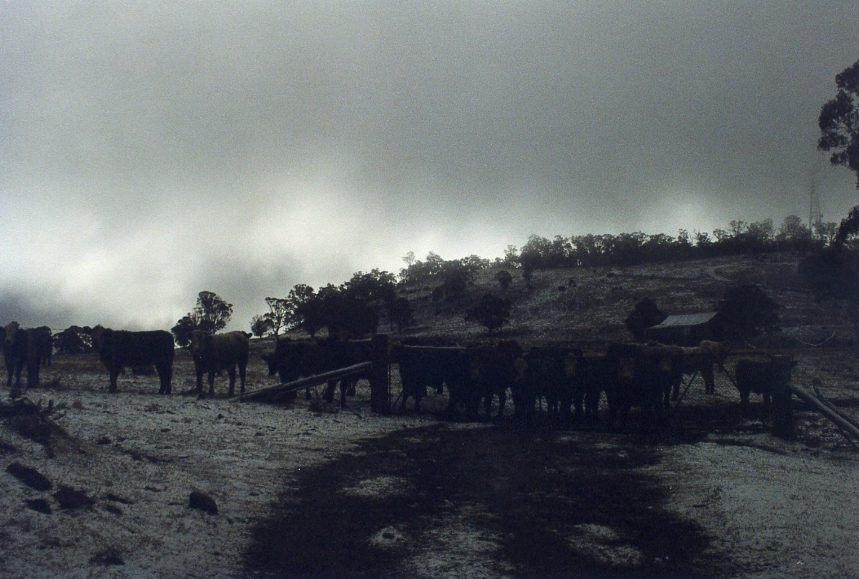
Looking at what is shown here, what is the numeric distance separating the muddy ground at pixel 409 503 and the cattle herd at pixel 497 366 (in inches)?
128

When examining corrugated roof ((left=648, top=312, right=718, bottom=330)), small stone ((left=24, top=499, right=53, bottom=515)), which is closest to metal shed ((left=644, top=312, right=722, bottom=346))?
corrugated roof ((left=648, top=312, right=718, bottom=330))

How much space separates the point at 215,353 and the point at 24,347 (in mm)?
6129

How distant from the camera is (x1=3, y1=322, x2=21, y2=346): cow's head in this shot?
77.2 ft

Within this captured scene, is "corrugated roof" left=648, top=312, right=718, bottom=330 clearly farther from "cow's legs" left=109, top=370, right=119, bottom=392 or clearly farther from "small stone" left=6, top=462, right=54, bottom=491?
"small stone" left=6, top=462, right=54, bottom=491

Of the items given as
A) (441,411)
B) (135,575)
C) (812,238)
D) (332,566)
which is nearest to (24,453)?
(135,575)

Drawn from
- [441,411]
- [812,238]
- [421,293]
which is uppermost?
[812,238]

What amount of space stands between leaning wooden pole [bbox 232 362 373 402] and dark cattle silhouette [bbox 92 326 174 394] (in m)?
3.58

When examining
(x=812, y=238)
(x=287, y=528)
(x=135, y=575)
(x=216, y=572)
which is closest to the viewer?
(x=135, y=575)

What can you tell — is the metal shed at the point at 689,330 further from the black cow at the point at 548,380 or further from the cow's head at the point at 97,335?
the cow's head at the point at 97,335

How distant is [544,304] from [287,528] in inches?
2732

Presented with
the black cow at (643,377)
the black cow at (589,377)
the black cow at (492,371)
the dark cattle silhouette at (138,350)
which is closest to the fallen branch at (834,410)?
the black cow at (643,377)

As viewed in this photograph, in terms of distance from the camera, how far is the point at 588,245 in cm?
11606

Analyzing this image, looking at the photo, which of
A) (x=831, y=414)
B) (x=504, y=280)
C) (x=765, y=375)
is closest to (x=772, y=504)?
(x=831, y=414)

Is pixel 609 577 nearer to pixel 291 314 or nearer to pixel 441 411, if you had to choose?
pixel 441 411
